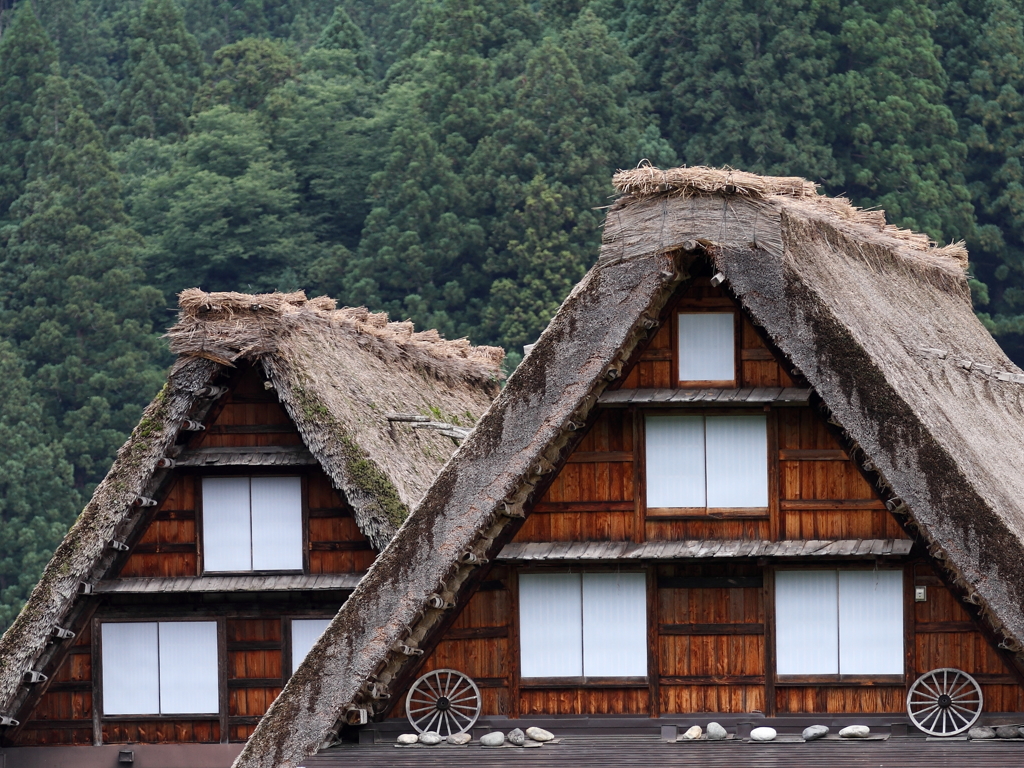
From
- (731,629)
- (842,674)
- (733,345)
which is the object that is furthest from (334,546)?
(842,674)

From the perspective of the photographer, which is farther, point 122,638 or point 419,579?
point 122,638

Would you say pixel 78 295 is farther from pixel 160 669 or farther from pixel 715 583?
pixel 715 583

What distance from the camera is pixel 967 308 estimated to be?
2292 cm

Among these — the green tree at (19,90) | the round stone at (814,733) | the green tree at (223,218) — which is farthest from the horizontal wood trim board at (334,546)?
the green tree at (19,90)

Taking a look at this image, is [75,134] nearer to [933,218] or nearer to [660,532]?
[933,218]

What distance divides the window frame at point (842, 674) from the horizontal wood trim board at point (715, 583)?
108 millimetres

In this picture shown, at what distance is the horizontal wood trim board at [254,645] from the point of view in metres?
18.6

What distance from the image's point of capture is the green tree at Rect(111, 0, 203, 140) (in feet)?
241

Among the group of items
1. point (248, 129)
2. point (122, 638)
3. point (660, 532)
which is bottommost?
point (122, 638)

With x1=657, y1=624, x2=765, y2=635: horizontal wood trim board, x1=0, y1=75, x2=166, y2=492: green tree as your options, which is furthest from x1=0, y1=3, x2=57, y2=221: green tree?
x1=657, y1=624, x2=765, y2=635: horizontal wood trim board

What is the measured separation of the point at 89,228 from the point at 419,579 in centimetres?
5271

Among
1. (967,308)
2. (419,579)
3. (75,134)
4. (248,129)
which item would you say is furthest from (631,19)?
(419,579)

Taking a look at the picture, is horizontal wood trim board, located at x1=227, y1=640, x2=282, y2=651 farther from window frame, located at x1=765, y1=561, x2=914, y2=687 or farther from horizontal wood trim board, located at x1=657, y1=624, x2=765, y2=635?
window frame, located at x1=765, y1=561, x2=914, y2=687

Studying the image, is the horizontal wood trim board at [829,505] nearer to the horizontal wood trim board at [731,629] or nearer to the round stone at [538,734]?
the horizontal wood trim board at [731,629]
